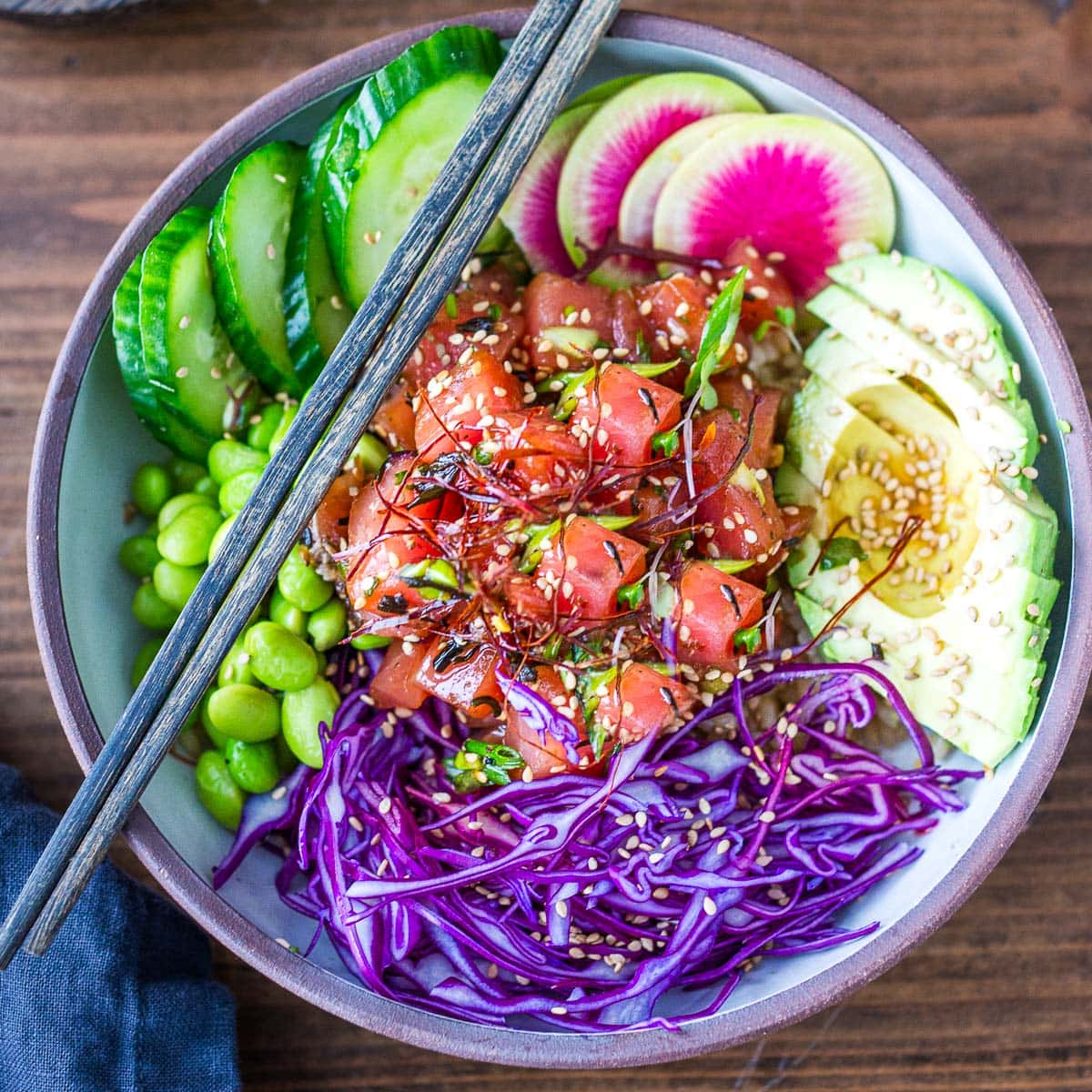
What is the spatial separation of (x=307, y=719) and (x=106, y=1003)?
73 cm

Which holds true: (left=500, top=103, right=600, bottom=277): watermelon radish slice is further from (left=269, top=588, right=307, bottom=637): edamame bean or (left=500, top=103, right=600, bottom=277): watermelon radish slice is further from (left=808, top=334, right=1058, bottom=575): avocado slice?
(left=269, top=588, right=307, bottom=637): edamame bean

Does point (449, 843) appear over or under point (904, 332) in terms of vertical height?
under

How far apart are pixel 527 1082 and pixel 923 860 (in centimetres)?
102

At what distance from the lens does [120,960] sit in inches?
84.3

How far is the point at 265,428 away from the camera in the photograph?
2158 mm

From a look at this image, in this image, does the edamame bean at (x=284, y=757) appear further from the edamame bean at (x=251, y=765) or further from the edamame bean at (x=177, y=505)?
the edamame bean at (x=177, y=505)

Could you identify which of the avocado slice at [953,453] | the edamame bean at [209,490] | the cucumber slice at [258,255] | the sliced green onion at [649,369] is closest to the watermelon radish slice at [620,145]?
the sliced green onion at [649,369]

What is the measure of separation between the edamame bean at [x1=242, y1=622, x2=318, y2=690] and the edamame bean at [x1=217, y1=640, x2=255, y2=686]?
2 centimetres

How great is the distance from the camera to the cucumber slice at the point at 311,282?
2105 millimetres

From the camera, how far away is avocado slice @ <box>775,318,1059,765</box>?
1.98m

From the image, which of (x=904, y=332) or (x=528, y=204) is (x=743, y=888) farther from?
(x=528, y=204)

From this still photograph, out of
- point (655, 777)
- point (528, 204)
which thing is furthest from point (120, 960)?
point (528, 204)

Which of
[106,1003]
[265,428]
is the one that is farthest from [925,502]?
[106,1003]

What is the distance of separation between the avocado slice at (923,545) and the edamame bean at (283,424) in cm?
105
